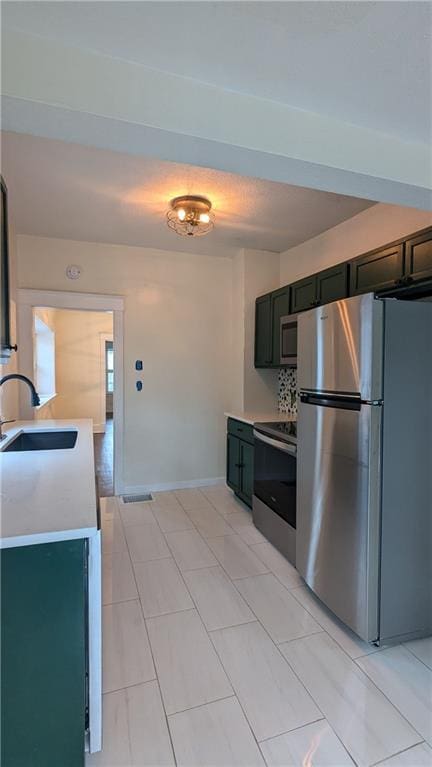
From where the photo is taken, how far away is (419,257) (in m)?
2.03

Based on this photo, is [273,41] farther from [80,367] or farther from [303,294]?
[80,367]

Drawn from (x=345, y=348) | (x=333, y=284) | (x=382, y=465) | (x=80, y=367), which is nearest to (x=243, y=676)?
(x=382, y=465)

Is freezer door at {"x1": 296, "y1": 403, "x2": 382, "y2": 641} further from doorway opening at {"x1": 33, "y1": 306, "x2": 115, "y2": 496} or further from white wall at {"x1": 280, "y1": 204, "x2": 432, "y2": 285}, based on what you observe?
doorway opening at {"x1": 33, "y1": 306, "x2": 115, "y2": 496}

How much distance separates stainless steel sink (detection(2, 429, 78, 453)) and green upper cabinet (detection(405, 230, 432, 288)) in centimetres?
246

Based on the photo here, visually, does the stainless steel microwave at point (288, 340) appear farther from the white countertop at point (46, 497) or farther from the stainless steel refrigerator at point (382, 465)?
the white countertop at point (46, 497)

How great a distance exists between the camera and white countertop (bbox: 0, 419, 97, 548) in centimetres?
108

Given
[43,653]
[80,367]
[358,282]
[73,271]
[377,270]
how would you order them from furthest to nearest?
1. [80,367]
2. [73,271]
3. [358,282]
4. [377,270]
5. [43,653]

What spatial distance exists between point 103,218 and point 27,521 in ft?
8.84

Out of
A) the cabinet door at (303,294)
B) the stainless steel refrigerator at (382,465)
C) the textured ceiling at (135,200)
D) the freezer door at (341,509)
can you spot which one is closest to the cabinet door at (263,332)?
the cabinet door at (303,294)

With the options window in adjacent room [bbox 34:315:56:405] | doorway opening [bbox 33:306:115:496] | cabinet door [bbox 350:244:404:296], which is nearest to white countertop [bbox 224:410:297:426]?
cabinet door [bbox 350:244:404:296]

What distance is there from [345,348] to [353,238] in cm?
148

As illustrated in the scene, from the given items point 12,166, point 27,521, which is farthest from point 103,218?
point 27,521

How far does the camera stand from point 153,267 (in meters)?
3.96

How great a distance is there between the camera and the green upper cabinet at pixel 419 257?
198 centimetres
